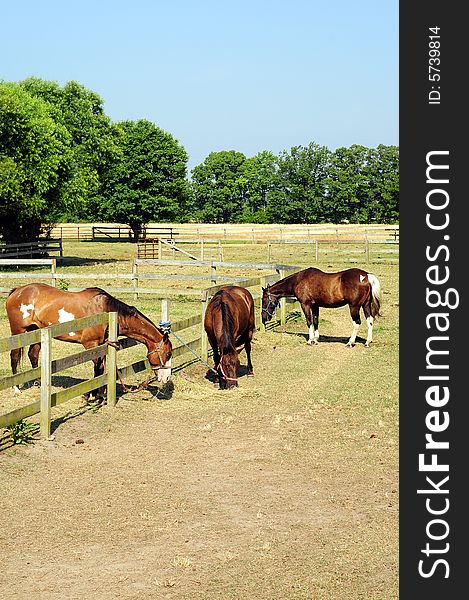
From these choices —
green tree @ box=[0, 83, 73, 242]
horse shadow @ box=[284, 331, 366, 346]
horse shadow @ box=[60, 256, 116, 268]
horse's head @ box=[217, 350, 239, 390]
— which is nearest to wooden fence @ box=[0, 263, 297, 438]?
horse's head @ box=[217, 350, 239, 390]

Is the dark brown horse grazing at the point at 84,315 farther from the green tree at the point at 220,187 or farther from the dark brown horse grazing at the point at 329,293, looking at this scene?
the green tree at the point at 220,187

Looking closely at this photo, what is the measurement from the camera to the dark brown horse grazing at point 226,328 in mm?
12016

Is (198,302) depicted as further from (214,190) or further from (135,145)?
(214,190)

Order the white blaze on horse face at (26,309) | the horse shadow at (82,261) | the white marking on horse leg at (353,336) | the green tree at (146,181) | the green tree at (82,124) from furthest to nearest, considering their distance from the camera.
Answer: the green tree at (146,181)
the green tree at (82,124)
the horse shadow at (82,261)
the white marking on horse leg at (353,336)
the white blaze on horse face at (26,309)

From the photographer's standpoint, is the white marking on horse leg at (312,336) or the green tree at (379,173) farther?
the green tree at (379,173)

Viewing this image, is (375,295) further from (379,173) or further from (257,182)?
(257,182)

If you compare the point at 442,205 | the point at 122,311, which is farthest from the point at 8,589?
the point at 122,311

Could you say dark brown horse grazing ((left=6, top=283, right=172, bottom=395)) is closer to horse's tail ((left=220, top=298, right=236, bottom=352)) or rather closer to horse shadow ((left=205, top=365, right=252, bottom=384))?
horse's tail ((left=220, top=298, right=236, bottom=352))

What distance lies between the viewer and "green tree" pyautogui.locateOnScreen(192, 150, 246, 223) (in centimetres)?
11575

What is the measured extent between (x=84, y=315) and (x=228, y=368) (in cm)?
230

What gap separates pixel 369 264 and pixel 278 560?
32488mm

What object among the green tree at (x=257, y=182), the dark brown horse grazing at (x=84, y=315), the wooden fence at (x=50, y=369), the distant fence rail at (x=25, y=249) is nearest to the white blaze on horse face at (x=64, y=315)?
the dark brown horse grazing at (x=84, y=315)

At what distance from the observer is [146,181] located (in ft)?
220

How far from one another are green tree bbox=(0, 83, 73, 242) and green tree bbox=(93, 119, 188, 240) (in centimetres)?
2809
